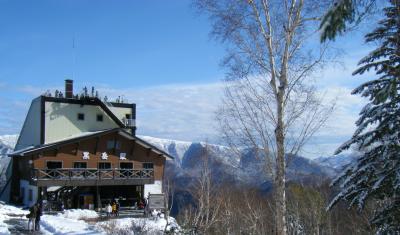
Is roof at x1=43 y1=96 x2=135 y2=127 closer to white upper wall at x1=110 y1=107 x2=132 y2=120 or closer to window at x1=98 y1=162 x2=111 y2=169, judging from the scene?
white upper wall at x1=110 y1=107 x2=132 y2=120

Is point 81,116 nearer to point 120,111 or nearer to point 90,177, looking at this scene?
point 120,111

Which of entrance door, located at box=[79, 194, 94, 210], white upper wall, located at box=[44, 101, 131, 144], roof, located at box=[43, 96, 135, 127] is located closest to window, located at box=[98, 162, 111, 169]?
entrance door, located at box=[79, 194, 94, 210]

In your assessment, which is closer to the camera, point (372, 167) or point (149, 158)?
point (372, 167)

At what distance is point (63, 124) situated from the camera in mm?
38062

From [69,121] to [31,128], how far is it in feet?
12.2

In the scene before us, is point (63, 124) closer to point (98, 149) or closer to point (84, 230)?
point (98, 149)

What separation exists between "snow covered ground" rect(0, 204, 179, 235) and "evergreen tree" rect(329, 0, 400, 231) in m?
9.28

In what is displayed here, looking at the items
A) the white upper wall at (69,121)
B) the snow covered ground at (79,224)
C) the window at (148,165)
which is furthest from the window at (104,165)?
the snow covered ground at (79,224)

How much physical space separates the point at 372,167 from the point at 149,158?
30179mm

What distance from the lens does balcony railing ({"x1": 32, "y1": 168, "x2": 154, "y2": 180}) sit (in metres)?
32.7

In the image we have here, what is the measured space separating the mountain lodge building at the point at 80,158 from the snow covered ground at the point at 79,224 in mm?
4021

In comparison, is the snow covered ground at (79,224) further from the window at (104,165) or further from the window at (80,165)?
the window at (104,165)

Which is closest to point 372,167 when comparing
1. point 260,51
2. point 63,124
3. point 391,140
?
point 391,140

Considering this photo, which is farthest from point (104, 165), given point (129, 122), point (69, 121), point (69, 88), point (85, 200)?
point (69, 88)
